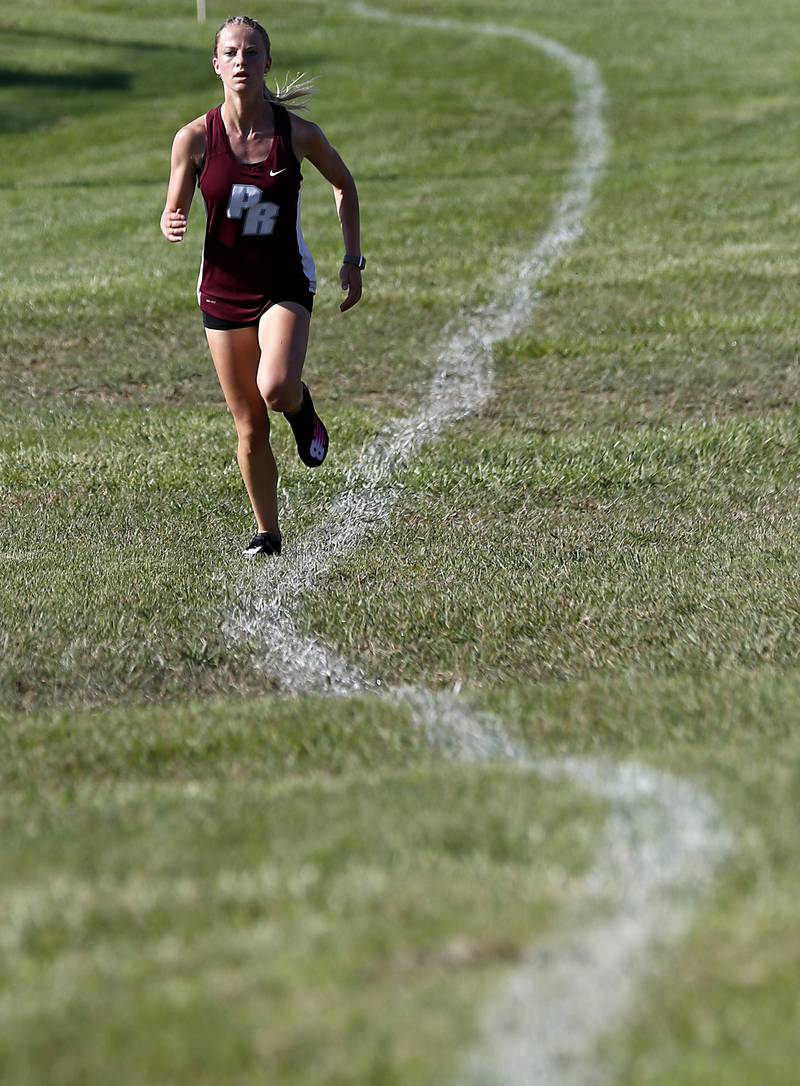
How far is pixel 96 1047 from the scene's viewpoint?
258 cm

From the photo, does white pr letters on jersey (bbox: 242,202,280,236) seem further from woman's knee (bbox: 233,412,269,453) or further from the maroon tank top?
woman's knee (bbox: 233,412,269,453)

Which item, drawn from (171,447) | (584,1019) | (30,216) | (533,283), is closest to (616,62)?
(30,216)

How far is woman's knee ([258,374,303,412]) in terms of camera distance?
6652 millimetres

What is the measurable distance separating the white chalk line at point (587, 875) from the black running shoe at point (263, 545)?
0.44 ft

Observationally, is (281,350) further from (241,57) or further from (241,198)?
(241,57)

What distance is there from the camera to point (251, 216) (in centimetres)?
662

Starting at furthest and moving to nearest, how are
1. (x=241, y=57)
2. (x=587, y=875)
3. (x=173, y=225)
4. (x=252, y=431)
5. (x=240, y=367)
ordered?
(x=252, y=431), (x=240, y=367), (x=173, y=225), (x=241, y=57), (x=587, y=875)

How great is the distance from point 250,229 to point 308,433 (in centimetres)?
102

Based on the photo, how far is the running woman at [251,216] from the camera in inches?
257

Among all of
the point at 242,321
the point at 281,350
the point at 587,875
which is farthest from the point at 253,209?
the point at 587,875

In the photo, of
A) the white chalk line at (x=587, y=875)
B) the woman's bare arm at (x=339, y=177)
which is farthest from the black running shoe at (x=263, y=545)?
the woman's bare arm at (x=339, y=177)

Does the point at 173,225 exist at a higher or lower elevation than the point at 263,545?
higher

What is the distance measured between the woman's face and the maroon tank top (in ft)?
0.59

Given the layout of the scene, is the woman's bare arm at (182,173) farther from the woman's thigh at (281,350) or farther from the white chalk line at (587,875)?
the white chalk line at (587,875)
